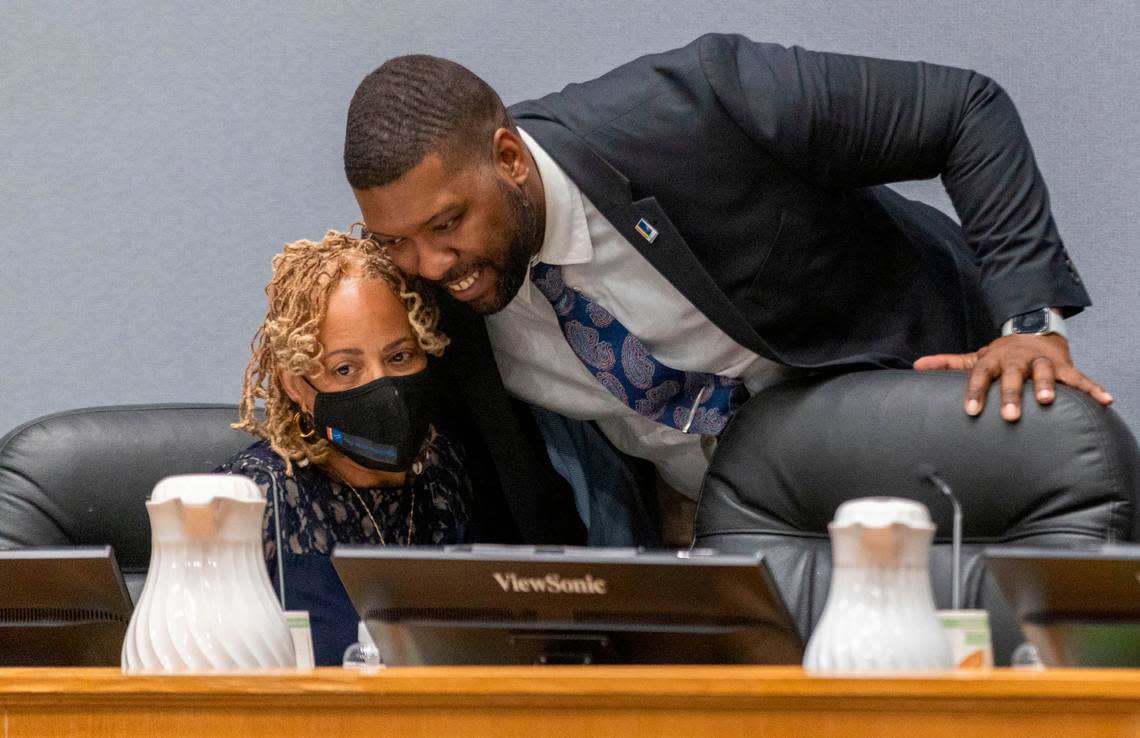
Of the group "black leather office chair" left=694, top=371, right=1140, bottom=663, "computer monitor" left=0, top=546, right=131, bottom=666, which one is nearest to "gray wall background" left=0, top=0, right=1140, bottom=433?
"black leather office chair" left=694, top=371, right=1140, bottom=663

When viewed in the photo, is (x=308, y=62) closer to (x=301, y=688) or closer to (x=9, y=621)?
(x=9, y=621)

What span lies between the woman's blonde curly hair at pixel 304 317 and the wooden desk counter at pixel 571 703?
0.80 metres

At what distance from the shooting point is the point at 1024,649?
1.04 m

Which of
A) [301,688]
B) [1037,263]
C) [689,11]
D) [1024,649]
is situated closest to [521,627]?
[301,688]

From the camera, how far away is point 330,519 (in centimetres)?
181

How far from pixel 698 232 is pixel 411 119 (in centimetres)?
37

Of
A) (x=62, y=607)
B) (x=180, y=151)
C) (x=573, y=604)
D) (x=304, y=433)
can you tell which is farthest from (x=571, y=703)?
(x=180, y=151)

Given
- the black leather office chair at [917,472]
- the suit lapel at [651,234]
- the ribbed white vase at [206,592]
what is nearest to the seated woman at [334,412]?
the suit lapel at [651,234]

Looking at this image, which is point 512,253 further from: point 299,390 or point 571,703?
point 571,703

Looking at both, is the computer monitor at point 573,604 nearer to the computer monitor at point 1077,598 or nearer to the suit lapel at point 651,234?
the computer monitor at point 1077,598

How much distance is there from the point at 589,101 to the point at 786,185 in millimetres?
254

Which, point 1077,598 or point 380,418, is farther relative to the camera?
point 380,418

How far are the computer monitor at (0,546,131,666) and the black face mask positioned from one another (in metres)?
0.53

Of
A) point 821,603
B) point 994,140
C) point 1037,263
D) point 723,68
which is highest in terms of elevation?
point 723,68
